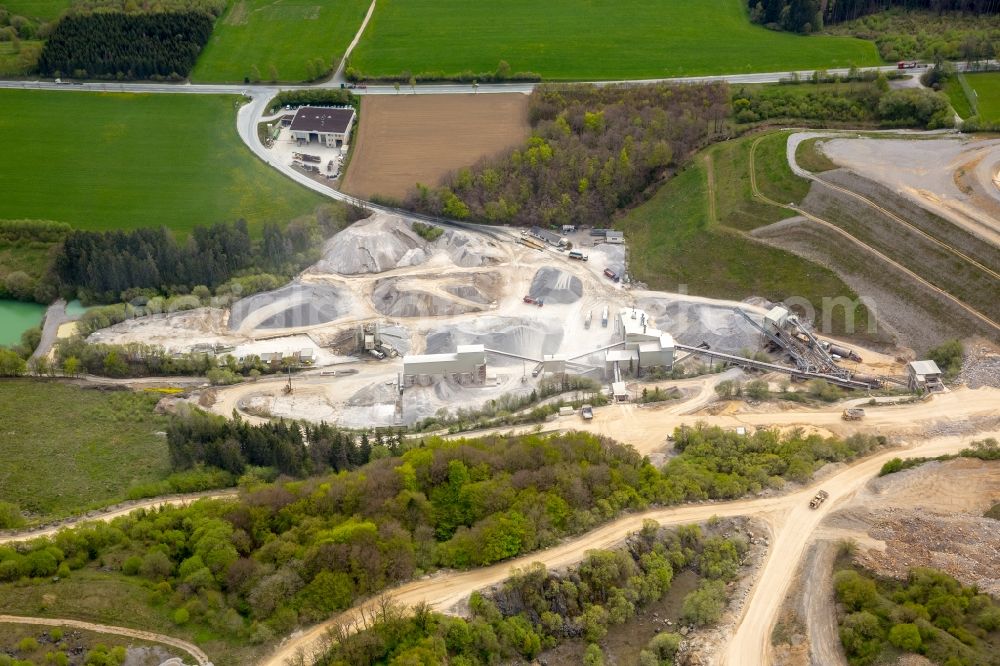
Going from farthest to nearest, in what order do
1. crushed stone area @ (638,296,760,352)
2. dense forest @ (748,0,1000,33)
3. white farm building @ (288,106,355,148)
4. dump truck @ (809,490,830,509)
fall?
dense forest @ (748,0,1000,33)
white farm building @ (288,106,355,148)
crushed stone area @ (638,296,760,352)
dump truck @ (809,490,830,509)

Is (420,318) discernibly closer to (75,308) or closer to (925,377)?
(75,308)

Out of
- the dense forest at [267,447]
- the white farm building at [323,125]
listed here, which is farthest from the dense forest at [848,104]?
the dense forest at [267,447]

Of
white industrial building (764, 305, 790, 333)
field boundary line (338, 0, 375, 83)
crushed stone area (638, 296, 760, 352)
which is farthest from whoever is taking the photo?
field boundary line (338, 0, 375, 83)

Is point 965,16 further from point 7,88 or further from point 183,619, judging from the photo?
point 7,88

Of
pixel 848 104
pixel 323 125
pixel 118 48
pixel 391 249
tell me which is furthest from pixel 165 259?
pixel 848 104

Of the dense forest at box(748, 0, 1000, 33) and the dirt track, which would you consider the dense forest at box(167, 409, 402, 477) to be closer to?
the dirt track

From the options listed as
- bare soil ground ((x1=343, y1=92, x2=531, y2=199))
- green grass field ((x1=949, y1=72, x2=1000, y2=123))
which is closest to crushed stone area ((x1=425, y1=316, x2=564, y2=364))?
bare soil ground ((x1=343, y1=92, x2=531, y2=199))
